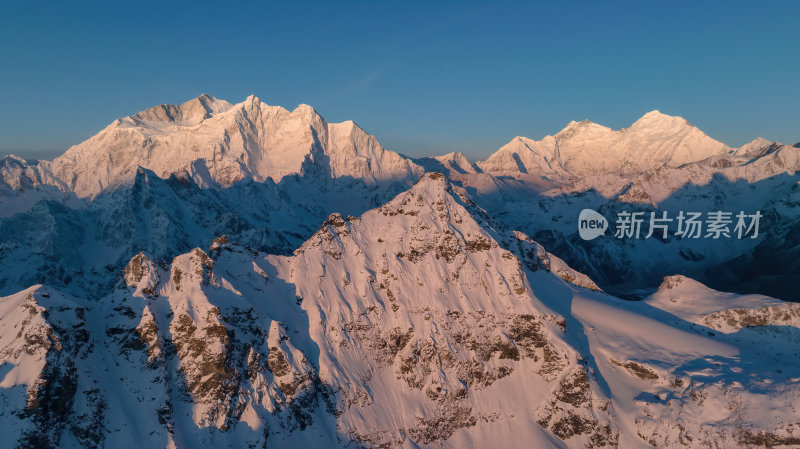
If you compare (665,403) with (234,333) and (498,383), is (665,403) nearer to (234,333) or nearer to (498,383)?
(498,383)

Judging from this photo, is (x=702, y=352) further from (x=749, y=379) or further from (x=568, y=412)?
(x=568, y=412)

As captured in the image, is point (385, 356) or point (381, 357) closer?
point (381, 357)

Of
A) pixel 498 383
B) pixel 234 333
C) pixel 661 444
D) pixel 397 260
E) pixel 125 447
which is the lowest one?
pixel 661 444

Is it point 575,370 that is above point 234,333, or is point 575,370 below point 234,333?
below

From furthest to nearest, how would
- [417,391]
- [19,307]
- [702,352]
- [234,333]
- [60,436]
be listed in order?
[702,352], [417,391], [234,333], [19,307], [60,436]

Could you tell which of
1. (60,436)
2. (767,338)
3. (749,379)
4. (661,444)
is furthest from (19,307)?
(767,338)

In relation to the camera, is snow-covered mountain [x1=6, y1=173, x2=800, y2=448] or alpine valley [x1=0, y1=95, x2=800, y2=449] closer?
alpine valley [x1=0, y1=95, x2=800, y2=449]

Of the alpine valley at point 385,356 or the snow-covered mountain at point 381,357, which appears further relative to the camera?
the snow-covered mountain at point 381,357

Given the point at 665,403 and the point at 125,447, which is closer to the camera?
the point at 125,447

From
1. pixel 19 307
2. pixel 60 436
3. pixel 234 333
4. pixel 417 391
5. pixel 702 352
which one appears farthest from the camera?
pixel 702 352
